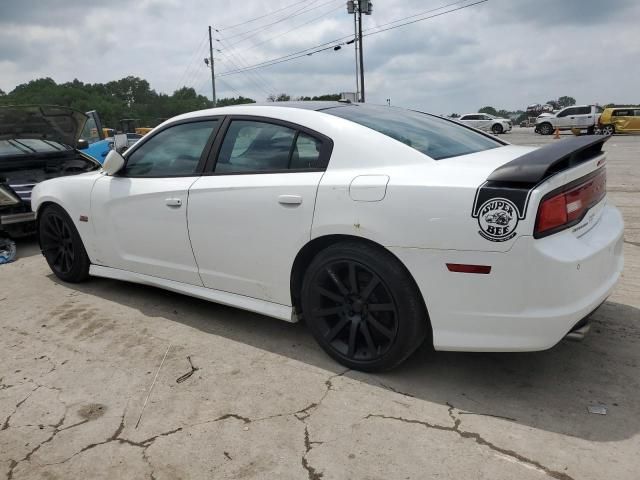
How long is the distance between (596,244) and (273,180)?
67.9 inches

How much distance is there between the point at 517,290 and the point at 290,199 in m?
1.28

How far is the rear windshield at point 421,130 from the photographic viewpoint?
292 centimetres

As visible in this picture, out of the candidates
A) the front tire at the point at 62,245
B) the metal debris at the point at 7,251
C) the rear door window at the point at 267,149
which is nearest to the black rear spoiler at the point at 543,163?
the rear door window at the point at 267,149

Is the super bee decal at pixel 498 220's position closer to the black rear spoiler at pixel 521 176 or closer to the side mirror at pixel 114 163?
the black rear spoiler at pixel 521 176

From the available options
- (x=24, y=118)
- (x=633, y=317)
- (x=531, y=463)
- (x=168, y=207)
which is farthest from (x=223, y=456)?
(x=24, y=118)

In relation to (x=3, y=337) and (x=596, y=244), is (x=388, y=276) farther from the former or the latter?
(x=3, y=337)

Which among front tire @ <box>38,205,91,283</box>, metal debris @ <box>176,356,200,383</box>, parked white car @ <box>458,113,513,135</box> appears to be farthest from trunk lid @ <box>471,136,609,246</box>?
parked white car @ <box>458,113,513,135</box>

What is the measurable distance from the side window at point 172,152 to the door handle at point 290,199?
0.85 meters

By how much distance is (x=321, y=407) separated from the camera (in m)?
2.61

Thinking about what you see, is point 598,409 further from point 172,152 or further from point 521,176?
point 172,152

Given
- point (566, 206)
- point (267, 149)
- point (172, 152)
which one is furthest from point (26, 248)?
point (566, 206)

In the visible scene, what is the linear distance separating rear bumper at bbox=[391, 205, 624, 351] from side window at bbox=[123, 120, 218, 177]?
170 centimetres

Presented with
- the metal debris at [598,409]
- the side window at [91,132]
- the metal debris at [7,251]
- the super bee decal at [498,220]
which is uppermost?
the side window at [91,132]

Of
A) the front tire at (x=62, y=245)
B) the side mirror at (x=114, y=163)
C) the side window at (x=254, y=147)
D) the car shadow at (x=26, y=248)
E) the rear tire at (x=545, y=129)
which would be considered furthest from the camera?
the rear tire at (x=545, y=129)
